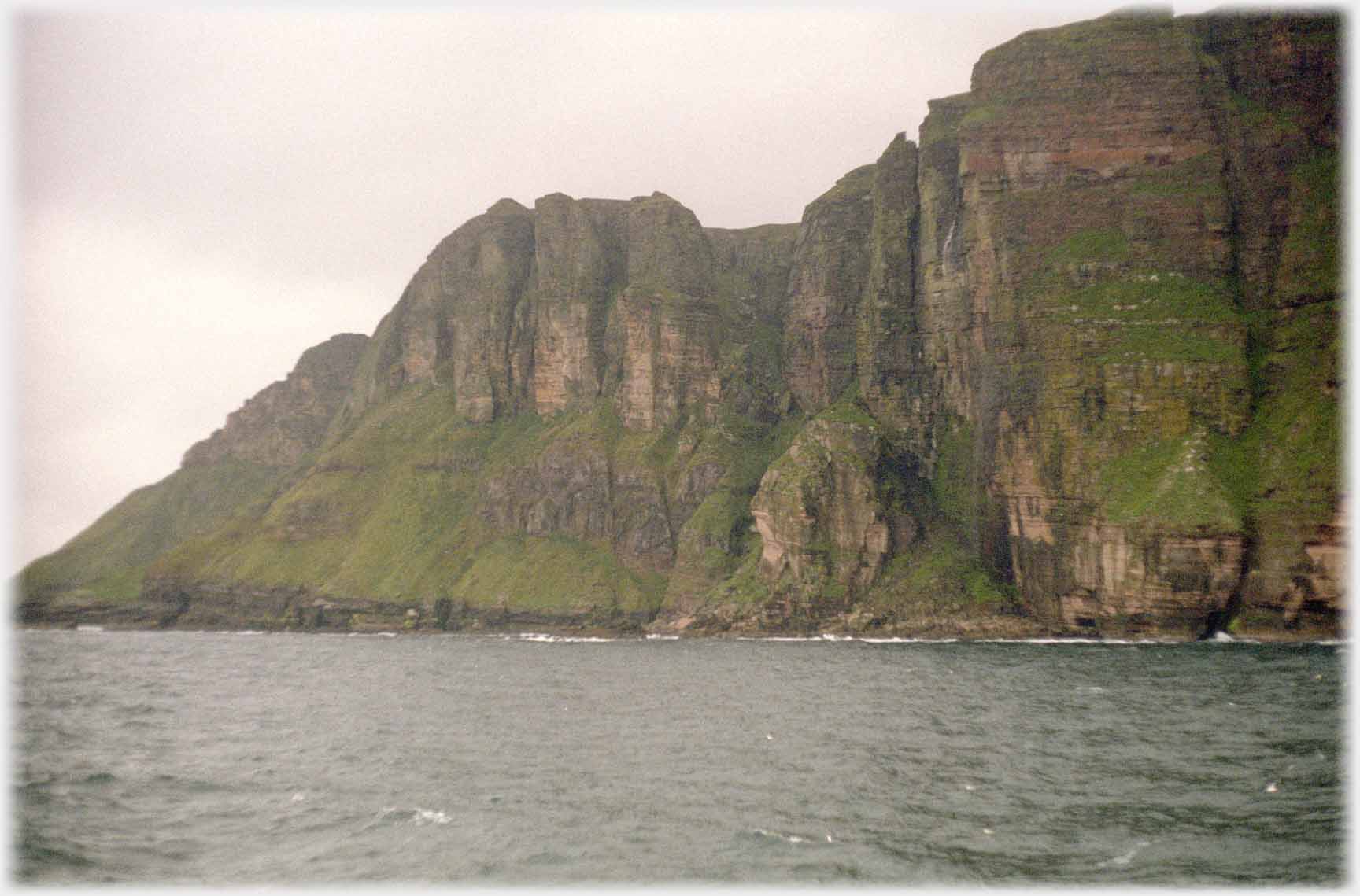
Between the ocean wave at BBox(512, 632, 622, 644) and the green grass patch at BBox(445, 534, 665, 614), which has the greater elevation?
the green grass patch at BBox(445, 534, 665, 614)

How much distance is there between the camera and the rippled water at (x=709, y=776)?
45156 mm

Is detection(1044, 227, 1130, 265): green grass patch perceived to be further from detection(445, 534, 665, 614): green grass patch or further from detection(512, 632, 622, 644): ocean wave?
detection(512, 632, 622, 644): ocean wave

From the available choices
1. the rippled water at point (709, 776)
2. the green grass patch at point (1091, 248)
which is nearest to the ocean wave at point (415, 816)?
the rippled water at point (709, 776)

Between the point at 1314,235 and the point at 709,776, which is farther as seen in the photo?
the point at 1314,235

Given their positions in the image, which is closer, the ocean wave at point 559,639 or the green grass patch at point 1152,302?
the green grass patch at point 1152,302

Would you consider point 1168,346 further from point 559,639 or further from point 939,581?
point 559,639

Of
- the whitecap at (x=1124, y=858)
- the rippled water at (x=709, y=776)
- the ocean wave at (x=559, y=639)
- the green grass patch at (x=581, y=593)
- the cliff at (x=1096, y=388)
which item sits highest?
the cliff at (x=1096, y=388)

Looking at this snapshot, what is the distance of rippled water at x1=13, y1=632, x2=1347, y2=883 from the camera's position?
1778 inches

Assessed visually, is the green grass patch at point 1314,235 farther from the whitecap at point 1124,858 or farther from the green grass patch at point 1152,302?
the whitecap at point 1124,858

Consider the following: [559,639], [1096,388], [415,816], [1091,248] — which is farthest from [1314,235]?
[415,816]

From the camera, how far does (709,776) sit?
6109 centimetres

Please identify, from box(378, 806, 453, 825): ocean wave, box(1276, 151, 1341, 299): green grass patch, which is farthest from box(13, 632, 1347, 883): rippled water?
box(1276, 151, 1341, 299): green grass patch

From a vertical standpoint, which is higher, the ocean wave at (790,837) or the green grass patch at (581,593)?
the ocean wave at (790,837)

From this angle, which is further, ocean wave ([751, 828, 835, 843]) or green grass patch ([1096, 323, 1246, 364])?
green grass patch ([1096, 323, 1246, 364])
